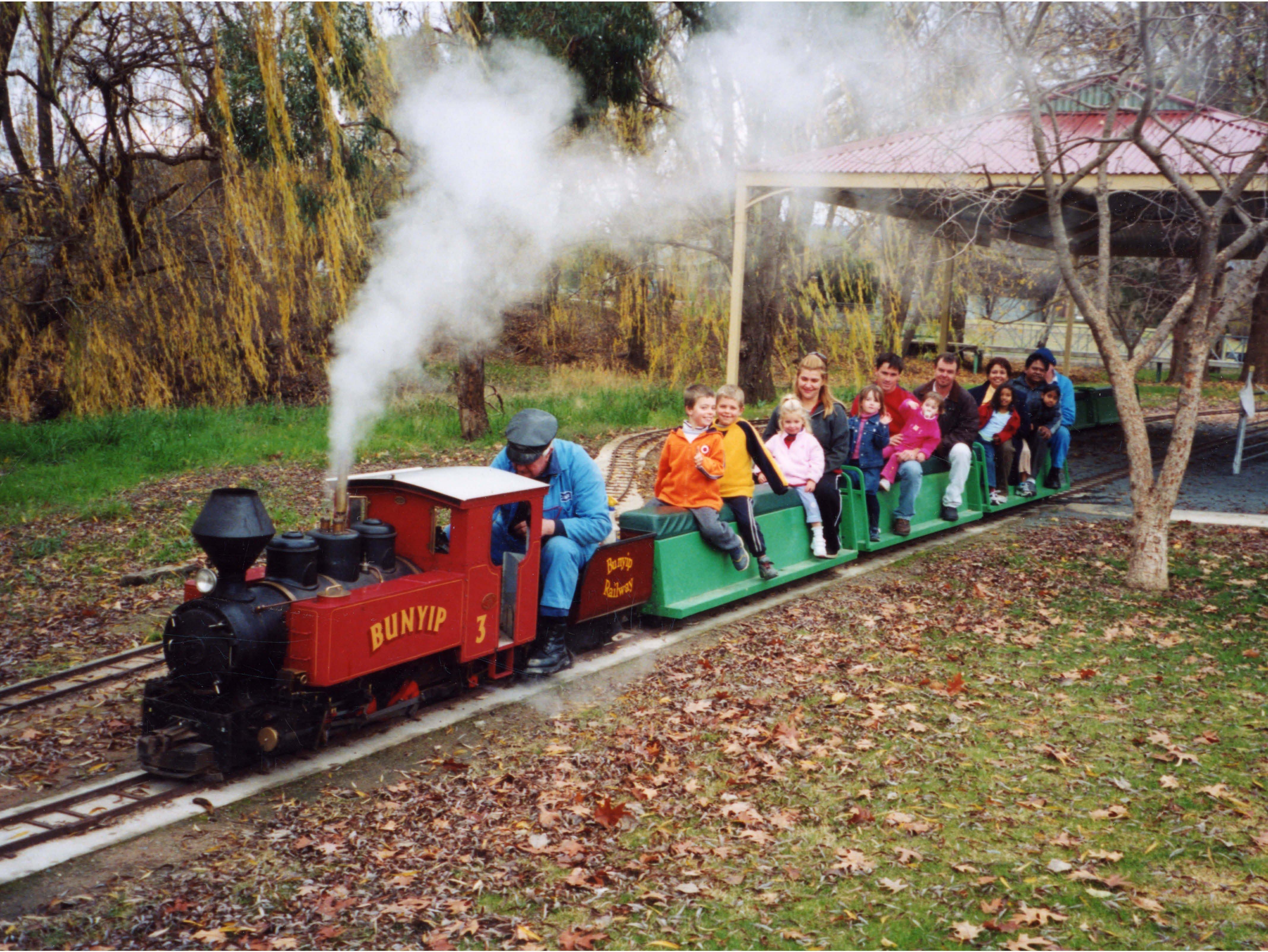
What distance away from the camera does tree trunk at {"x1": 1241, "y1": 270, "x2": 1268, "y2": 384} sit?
23.0m

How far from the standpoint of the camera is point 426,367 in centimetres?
2312

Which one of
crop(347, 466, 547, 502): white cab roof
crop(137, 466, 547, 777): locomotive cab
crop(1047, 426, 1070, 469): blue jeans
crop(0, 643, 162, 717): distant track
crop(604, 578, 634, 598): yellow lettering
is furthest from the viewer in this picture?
crop(1047, 426, 1070, 469): blue jeans

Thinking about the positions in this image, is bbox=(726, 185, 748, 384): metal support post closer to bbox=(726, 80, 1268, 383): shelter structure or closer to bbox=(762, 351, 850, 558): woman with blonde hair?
bbox=(726, 80, 1268, 383): shelter structure

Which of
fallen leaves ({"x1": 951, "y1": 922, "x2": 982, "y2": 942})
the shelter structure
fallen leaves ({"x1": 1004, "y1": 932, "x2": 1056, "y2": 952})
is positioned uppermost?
the shelter structure

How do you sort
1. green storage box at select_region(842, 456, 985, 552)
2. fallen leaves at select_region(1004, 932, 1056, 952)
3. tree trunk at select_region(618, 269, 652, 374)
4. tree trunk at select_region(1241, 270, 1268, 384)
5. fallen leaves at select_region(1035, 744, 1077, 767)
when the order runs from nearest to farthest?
fallen leaves at select_region(1004, 932, 1056, 952)
fallen leaves at select_region(1035, 744, 1077, 767)
green storage box at select_region(842, 456, 985, 552)
tree trunk at select_region(618, 269, 652, 374)
tree trunk at select_region(1241, 270, 1268, 384)

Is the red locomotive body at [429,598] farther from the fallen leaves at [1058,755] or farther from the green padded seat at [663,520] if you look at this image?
the fallen leaves at [1058,755]

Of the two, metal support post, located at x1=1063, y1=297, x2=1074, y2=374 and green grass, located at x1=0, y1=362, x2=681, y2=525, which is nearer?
green grass, located at x1=0, y1=362, x2=681, y2=525

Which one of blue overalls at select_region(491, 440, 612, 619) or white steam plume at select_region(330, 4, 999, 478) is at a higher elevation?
white steam plume at select_region(330, 4, 999, 478)

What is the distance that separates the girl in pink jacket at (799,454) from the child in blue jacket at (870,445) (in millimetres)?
798

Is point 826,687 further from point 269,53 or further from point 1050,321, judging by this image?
point 1050,321

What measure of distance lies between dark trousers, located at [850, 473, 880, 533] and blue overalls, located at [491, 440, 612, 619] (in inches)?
149

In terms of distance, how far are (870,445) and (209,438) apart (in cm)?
977

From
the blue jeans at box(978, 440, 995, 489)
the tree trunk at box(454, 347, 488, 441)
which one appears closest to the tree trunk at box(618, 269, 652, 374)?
the tree trunk at box(454, 347, 488, 441)

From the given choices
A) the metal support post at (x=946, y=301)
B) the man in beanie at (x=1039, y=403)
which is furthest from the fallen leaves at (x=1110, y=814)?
the metal support post at (x=946, y=301)
